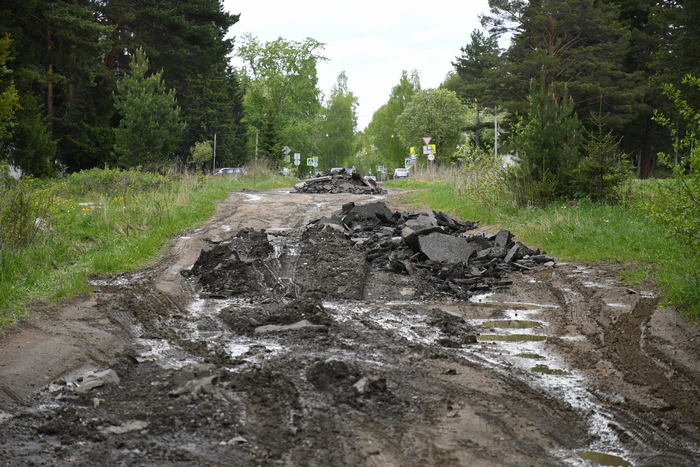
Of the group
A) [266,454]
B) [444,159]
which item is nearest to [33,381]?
[266,454]

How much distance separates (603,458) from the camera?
139 inches

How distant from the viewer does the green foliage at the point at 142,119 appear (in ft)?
86.6

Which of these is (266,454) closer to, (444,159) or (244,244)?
(244,244)

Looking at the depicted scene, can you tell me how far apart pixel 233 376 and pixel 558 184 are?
40.2ft

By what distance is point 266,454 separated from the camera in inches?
133

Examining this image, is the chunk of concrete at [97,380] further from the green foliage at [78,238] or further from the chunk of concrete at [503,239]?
the chunk of concrete at [503,239]

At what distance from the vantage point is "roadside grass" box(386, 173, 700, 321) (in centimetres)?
708

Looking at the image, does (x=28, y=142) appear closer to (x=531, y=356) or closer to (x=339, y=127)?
(x=531, y=356)

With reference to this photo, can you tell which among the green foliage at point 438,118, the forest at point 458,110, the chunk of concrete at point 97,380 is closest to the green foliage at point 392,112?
the green foliage at point 438,118

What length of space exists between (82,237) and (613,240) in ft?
34.0

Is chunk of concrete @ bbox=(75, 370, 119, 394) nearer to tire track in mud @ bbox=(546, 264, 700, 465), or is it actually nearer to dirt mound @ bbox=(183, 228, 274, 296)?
tire track in mud @ bbox=(546, 264, 700, 465)

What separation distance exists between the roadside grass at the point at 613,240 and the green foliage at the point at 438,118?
139 ft

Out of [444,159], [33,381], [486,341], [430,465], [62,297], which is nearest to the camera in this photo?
[430,465]

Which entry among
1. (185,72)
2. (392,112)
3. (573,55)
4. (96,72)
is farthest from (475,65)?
(96,72)
